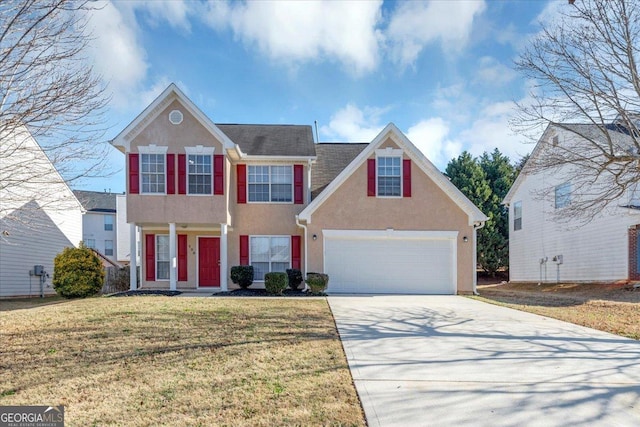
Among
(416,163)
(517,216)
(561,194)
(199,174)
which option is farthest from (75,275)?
(517,216)

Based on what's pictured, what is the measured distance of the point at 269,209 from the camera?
52.4 feet

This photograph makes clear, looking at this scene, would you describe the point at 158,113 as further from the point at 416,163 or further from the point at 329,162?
the point at 416,163

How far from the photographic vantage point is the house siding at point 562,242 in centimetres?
1692

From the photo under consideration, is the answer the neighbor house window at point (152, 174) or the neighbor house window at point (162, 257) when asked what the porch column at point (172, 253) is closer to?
the neighbor house window at point (152, 174)

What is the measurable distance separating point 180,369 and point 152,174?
11.2 metres

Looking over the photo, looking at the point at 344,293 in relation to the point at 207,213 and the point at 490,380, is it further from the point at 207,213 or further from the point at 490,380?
the point at 490,380

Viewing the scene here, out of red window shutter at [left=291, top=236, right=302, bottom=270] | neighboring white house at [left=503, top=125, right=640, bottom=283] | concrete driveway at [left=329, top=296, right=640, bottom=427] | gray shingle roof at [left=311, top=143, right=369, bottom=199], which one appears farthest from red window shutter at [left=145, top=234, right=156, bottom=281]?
neighboring white house at [left=503, top=125, right=640, bottom=283]

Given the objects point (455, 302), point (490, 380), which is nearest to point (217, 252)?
point (455, 302)

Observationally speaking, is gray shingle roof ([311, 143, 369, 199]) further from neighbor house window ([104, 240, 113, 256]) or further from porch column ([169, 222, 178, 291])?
neighbor house window ([104, 240, 113, 256])

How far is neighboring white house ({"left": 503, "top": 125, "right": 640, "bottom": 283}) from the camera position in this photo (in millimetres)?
16453

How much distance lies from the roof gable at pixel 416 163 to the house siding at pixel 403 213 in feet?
0.55

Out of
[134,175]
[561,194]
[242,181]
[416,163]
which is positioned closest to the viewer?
[134,175]

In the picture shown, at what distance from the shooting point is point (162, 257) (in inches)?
645

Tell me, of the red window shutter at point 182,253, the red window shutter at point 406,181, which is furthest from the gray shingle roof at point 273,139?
the red window shutter at point 182,253
